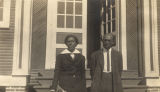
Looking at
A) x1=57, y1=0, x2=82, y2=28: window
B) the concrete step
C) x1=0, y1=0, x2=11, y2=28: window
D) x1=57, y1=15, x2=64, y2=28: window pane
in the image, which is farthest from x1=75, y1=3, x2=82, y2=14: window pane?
the concrete step

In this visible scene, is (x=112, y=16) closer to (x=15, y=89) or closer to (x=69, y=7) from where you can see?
(x=69, y=7)

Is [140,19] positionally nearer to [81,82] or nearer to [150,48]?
[150,48]

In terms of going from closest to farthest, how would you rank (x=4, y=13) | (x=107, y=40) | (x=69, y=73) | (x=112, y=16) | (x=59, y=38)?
(x=107, y=40), (x=69, y=73), (x=4, y=13), (x=59, y=38), (x=112, y=16)

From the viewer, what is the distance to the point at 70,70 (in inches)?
196

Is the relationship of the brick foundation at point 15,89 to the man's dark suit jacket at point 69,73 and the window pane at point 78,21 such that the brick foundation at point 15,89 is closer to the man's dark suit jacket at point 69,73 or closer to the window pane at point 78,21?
the window pane at point 78,21

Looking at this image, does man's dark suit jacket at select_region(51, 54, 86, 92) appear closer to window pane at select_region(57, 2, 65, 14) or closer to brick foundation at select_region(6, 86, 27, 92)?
brick foundation at select_region(6, 86, 27, 92)

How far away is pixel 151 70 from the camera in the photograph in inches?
294

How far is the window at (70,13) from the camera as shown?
782 centimetres

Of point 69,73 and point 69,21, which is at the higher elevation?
point 69,21

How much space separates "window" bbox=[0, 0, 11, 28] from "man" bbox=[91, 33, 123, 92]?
119 inches

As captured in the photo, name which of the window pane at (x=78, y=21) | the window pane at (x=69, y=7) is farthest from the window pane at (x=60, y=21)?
the window pane at (x=78, y=21)

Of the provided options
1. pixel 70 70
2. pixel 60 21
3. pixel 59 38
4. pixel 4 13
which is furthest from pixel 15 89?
pixel 70 70

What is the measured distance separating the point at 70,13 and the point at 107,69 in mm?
3358

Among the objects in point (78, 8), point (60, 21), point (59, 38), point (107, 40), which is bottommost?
point (107, 40)
